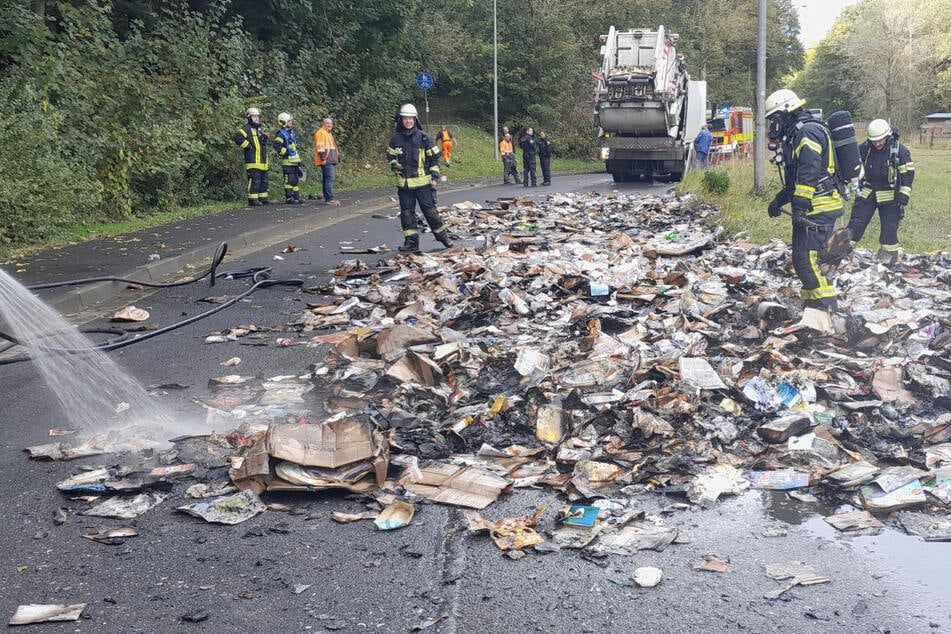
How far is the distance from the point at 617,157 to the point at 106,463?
73.5ft

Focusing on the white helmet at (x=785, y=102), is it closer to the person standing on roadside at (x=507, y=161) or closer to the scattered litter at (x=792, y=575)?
the scattered litter at (x=792, y=575)

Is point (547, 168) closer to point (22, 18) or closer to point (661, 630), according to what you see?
point (22, 18)

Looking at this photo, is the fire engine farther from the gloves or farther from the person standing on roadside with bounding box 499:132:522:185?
the gloves

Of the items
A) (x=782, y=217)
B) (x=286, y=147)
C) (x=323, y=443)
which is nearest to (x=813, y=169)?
(x=323, y=443)

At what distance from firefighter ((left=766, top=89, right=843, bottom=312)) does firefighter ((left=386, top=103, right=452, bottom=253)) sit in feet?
16.5

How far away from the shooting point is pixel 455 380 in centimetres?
586

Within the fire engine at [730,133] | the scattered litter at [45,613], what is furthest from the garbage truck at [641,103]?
the scattered litter at [45,613]

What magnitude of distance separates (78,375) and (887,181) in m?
9.14

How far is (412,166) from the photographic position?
11.4m

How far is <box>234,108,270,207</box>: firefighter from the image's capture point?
57.6ft

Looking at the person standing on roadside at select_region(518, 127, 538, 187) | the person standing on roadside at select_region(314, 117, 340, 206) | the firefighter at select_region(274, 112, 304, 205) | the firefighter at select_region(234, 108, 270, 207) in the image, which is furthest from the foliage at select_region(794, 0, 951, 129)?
the firefighter at select_region(234, 108, 270, 207)

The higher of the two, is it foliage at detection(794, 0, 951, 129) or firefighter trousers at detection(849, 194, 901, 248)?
foliage at detection(794, 0, 951, 129)

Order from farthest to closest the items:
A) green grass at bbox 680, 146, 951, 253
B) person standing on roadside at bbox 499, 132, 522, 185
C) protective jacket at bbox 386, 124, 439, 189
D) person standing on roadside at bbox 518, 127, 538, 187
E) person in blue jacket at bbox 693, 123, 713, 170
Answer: person standing on roadside at bbox 499, 132, 522, 185 < person in blue jacket at bbox 693, 123, 713, 170 < person standing on roadside at bbox 518, 127, 538, 187 < green grass at bbox 680, 146, 951, 253 < protective jacket at bbox 386, 124, 439, 189

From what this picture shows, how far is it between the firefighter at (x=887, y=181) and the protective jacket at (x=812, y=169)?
362 cm
